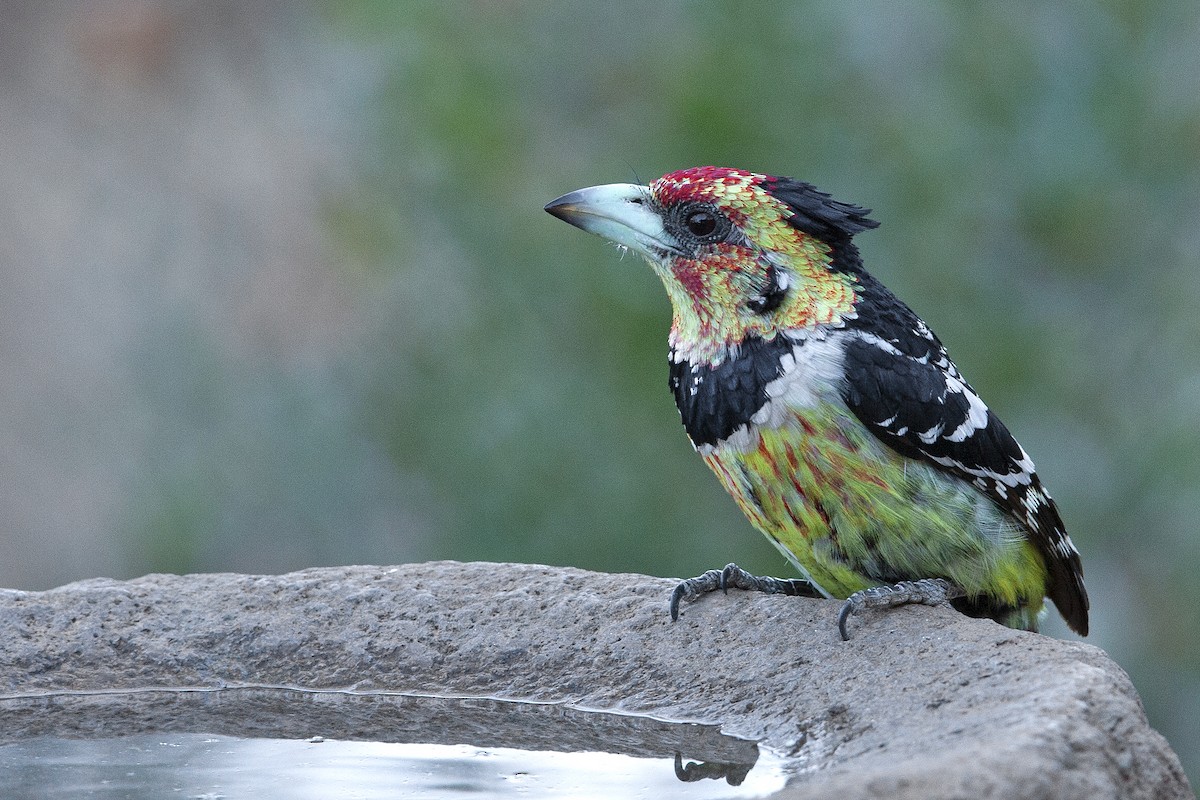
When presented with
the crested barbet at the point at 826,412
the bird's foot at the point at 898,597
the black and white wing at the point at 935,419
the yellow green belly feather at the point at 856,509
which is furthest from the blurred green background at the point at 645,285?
the bird's foot at the point at 898,597

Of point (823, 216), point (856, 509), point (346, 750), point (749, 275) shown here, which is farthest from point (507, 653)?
point (823, 216)

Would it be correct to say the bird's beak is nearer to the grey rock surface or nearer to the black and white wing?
the black and white wing

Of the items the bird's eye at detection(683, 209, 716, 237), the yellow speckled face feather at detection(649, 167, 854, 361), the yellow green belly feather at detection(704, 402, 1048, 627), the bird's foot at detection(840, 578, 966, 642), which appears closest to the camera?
the bird's foot at detection(840, 578, 966, 642)

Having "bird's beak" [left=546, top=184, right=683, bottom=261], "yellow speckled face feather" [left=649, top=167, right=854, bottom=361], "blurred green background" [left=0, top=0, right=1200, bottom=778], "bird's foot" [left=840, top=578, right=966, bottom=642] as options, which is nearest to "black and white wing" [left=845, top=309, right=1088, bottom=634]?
"yellow speckled face feather" [left=649, top=167, right=854, bottom=361]

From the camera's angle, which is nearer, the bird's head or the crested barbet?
the crested barbet

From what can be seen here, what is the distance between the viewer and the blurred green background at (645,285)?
15.6 ft

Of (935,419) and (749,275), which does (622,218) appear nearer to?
(749,275)

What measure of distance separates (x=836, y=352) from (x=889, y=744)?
1057mm

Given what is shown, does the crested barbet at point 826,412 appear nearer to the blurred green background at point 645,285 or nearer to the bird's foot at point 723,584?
the bird's foot at point 723,584

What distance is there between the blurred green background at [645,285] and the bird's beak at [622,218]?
93cm

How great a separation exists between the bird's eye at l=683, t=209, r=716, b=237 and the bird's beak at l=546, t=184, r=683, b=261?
5cm

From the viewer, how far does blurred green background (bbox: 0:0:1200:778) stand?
4.77 m

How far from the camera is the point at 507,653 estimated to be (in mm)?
3293

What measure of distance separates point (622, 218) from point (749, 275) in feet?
1.09
